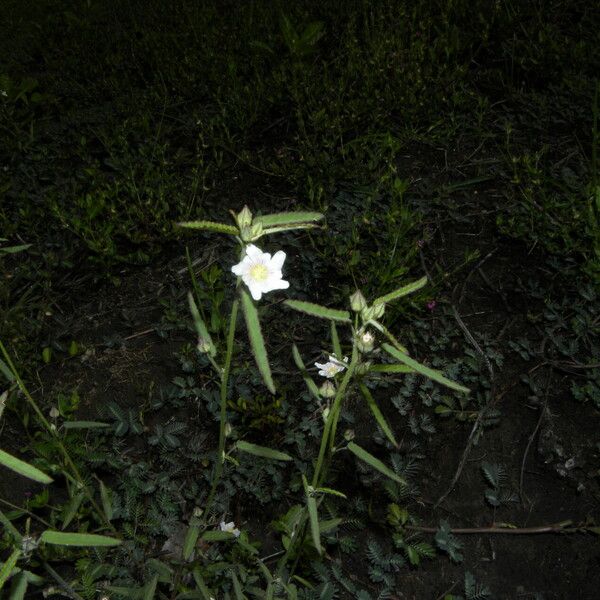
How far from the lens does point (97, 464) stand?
2062 mm

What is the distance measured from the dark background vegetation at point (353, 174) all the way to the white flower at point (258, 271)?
3.10ft

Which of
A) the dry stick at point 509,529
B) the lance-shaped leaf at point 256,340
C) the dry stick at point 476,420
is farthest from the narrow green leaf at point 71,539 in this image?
the dry stick at point 476,420

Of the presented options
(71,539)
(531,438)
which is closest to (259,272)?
(71,539)

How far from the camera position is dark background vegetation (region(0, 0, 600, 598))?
2.43 meters

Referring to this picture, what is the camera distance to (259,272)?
1350mm

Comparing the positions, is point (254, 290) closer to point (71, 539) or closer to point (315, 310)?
point (315, 310)

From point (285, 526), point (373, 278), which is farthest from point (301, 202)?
point (285, 526)

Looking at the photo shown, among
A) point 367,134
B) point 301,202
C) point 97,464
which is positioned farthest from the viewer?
point 367,134

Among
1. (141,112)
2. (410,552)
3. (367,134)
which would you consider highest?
(141,112)

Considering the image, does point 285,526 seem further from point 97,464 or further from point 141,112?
point 141,112

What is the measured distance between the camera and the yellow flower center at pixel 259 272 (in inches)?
51.9

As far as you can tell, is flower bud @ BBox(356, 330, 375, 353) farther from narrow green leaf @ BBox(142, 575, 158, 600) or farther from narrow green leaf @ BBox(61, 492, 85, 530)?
narrow green leaf @ BBox(61, 492, 85, 530)

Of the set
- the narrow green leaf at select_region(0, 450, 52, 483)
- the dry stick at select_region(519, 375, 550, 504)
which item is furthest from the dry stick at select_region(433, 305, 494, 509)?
the narrow green leaf at select_region(0, 450, 52, 483)

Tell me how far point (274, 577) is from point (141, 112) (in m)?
2.73
